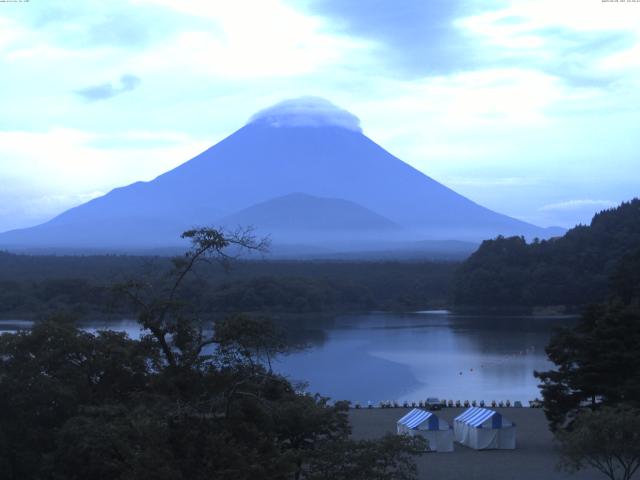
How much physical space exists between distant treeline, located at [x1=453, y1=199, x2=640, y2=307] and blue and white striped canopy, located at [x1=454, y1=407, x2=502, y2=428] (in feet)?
92.4

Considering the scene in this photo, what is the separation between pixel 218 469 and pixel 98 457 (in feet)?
4.12

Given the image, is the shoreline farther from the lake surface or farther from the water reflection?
the water reflection

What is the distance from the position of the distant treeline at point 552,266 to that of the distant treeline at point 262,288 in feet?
10.1

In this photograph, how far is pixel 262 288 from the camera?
42.2m

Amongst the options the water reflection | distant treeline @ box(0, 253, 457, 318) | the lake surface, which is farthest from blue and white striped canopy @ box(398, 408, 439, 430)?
distant treeline @ box(0, 253, 457, 318)

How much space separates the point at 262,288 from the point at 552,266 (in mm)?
13314

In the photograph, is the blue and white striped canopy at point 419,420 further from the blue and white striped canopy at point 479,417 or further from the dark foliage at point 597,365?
the dark foliage at point 597,365

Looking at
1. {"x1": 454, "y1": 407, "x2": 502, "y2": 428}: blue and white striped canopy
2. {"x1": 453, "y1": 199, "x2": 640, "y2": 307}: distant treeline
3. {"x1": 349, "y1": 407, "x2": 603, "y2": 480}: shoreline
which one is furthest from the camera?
{"x1": 453, "y1": 199, "x2": 640, "y2": 307}: distant treeline

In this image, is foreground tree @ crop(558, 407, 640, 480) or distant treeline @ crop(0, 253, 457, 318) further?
distant treeline @ crop(0, 253, 457, 318)

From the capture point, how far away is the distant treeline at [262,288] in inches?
1506

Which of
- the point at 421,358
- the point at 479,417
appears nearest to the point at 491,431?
the point at 479,417

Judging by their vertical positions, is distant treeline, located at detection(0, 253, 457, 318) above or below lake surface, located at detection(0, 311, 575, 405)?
above

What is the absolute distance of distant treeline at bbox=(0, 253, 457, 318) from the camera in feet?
125

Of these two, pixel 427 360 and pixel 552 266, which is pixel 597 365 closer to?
pixel 427 360
